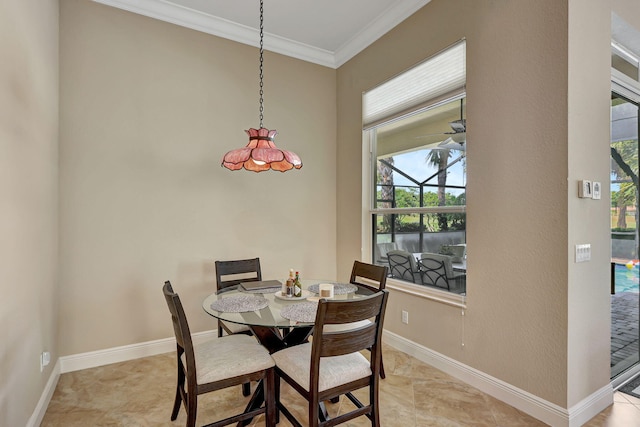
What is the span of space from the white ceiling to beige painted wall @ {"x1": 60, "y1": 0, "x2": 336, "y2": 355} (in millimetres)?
100

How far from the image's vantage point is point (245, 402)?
2.32 m

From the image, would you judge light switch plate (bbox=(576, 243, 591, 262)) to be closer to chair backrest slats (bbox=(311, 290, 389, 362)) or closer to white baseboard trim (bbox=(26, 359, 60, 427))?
chair backrest slats (bbox=(311, 290, 389, 362))

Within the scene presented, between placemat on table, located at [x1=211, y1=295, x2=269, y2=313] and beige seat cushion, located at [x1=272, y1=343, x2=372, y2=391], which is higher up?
placemat on table, located at [x1=211, y1=295, x2=269, y2=313]

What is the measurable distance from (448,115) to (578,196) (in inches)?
46.7

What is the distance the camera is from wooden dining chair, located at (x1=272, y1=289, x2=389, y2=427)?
165 centimetres

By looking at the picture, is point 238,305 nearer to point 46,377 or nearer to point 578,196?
point 46,377

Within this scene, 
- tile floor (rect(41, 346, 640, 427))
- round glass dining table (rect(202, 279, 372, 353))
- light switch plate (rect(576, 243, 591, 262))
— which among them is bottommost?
tile floor (rect(41, 346, 640, 427))

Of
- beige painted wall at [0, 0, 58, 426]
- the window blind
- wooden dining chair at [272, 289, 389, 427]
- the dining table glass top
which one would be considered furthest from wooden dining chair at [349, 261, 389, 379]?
beige painted wall at [0, 0, 58, 426]

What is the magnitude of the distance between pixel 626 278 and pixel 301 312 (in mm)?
2730

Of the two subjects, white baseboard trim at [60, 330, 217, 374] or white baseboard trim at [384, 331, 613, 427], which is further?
white baseboard trim at [60, 330, 217, 374]

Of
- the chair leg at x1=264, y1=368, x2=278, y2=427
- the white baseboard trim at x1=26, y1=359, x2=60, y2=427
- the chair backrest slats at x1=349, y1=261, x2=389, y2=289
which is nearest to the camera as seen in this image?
the chair leg at x1=264, y1=368, x2=278, y2=427

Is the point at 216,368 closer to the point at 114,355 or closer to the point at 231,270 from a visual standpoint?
the point at 231,270

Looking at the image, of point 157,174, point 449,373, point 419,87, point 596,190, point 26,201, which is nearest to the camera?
point 26,201

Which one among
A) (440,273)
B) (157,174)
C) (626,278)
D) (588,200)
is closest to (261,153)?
(157,174)
